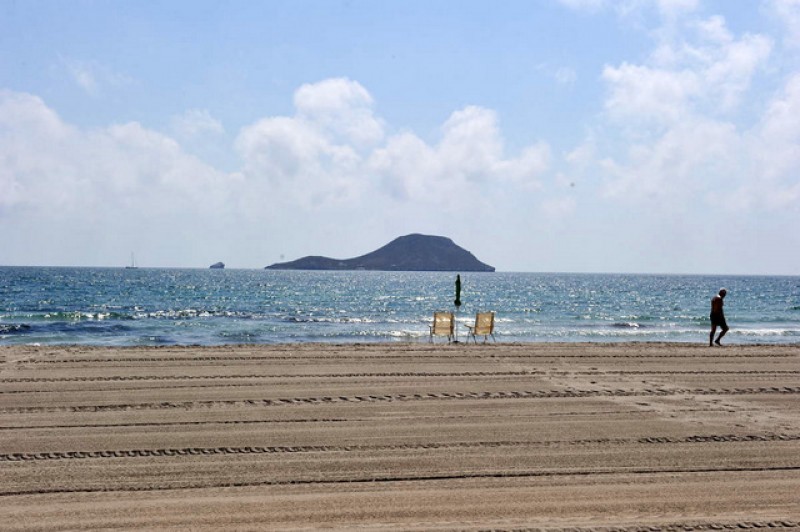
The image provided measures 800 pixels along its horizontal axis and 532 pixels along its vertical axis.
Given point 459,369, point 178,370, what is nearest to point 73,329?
point 178,370

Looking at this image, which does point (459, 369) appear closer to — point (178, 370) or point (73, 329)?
point (178, 370)

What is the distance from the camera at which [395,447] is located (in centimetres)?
646

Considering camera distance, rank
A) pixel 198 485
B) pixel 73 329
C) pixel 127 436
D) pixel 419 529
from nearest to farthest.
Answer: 1. pixel 419 529
2. pixel 198 485
3. pixel 127 436
4. pixel 73 329

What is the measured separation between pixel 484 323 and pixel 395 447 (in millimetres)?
11429

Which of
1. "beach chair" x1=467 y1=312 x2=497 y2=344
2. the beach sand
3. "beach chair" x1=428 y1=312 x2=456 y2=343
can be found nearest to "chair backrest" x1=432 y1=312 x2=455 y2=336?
"beach chair" x1=428 y1=312 x2=456 y2=343

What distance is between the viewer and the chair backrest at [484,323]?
17547 millimetres

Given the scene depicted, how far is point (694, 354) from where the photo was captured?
14.1 metres

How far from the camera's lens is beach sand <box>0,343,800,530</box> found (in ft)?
15.8

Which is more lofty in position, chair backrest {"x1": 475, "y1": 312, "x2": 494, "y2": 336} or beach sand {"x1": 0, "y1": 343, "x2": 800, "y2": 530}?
chair backrest {"x1": 475, "y1": 312, "x2": 494, "y2": 336}

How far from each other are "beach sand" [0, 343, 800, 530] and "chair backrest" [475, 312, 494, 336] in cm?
592

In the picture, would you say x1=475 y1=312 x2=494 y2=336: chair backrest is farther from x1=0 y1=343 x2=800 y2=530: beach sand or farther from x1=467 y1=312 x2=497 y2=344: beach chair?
x1=0 y1=343 x2=800 y2=530: beach sand

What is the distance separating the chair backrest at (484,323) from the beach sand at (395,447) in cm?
592

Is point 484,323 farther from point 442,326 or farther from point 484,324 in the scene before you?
point 442,326

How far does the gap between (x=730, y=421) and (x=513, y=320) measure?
2723 cm
